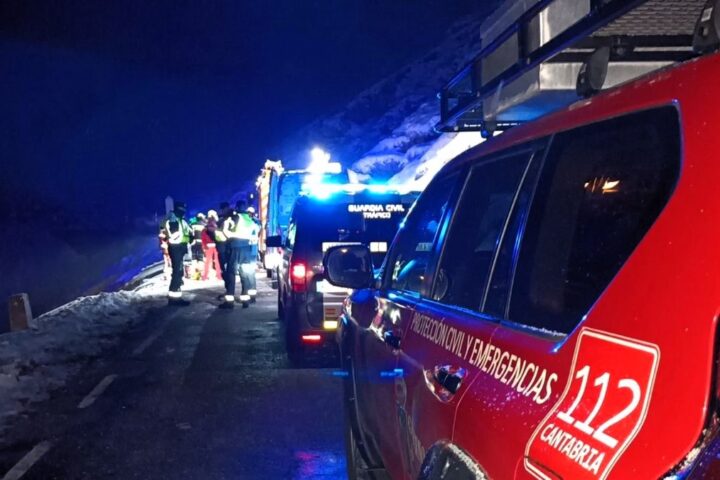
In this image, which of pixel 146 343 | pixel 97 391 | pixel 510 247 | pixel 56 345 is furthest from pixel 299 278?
pixel 510 247

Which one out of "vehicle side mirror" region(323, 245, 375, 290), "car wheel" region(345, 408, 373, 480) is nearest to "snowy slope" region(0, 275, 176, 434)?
"car wheel" region(345, 408, 373, 480)

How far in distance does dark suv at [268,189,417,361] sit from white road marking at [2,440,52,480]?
300 centimetres

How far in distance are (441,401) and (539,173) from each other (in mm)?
843

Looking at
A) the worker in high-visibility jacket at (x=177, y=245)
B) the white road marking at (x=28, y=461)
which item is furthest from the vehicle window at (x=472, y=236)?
the worker in high-visibility jacket at (x=177, y=245)

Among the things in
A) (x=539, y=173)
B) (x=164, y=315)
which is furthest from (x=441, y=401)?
(x=164, y=315)

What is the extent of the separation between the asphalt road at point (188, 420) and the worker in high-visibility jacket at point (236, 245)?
3648 millimetres

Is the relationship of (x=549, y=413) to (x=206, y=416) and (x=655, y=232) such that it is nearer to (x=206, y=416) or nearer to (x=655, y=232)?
(x=655, y=232)

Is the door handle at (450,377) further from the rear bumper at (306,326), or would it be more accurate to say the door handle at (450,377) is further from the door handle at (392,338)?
the rear bumper at (306,326)

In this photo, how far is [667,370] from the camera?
1.24 m

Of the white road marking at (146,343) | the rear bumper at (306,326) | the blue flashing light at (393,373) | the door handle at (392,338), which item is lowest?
the white road marking at (146,343)

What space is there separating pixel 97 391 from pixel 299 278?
249 centimetres

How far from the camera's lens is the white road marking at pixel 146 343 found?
29.7 ft

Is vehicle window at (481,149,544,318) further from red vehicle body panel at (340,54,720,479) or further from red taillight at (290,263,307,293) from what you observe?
red taillight at (290,263,307,293)

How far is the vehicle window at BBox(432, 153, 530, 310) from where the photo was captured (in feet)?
8.60
